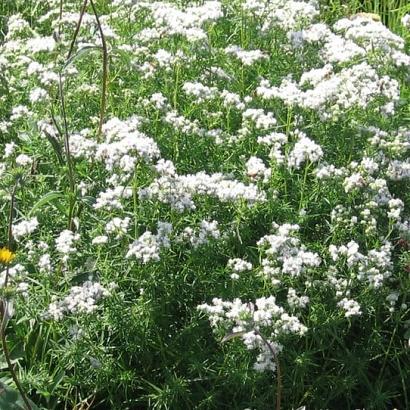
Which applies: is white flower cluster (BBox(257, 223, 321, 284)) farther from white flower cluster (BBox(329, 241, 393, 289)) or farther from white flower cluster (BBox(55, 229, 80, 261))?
white flower cluster (BBox(55, 229, 80, 261))

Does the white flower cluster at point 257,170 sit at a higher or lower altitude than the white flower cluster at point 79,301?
higher

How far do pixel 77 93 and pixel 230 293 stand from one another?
4.43 feet

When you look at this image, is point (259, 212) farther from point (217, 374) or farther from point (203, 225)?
point (217, 374)

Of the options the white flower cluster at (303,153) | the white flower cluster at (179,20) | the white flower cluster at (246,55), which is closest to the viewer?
the white flower cluster at (303,153)

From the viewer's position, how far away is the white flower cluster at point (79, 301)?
131 inches

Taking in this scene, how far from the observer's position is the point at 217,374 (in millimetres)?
3594

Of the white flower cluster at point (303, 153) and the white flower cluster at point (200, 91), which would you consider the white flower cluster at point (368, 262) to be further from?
the white flower cluster at point (200, 91)

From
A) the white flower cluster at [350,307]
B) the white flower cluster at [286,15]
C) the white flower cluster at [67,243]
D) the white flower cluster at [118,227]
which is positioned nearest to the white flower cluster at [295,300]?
the white flower cluster at [350,307]

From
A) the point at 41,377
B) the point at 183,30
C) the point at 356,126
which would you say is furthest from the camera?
the point at 183,30

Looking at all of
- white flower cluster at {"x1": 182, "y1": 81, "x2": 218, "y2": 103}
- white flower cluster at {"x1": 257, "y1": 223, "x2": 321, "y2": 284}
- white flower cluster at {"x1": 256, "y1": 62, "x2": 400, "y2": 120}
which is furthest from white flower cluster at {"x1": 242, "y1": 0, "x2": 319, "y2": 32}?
white flower cluster at {"x1": 257, "y1": 223, "x2": 321, "y2": 284}

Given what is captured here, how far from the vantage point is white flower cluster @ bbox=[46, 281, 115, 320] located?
333cm

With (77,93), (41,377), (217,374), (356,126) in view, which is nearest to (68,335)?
(41,377)

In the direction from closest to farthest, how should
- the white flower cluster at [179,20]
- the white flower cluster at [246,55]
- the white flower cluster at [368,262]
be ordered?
the white flower cluster at [368,262] < the white flower cluster at [246,55] < the white flower cluster at [179,20]

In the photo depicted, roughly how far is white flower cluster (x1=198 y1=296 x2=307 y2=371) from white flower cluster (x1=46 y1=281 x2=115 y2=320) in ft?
1.30
